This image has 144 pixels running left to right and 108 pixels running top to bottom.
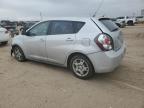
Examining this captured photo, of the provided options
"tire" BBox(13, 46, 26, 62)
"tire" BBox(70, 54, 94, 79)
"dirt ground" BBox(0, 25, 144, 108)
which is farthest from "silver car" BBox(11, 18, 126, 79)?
"tire" BBox(13, 46, 26, 62)

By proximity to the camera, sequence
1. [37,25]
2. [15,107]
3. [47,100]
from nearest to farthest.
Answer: [15,107] → [47,100] → [37,25]

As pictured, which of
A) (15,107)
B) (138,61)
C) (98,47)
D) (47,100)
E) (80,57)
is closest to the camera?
(15,107)

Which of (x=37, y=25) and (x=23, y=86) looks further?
(x=37, y=25)

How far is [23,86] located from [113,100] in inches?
89.8

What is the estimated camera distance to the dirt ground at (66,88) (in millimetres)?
4023

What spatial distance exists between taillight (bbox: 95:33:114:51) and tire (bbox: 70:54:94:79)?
1.79ft

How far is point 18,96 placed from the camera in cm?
434

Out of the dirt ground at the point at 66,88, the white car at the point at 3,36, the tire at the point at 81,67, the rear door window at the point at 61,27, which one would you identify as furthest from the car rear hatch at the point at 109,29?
the white car at the point at 3,36

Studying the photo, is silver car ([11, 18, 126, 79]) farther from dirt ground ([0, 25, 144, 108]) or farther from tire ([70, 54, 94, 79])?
dirt ground ([0, 25, 144, 108])

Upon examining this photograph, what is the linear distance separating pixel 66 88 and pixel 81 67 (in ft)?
2.57

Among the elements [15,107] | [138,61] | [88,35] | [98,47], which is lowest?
[15,107]

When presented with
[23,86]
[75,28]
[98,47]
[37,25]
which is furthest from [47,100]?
[37,25]

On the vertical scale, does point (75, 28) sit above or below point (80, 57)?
above

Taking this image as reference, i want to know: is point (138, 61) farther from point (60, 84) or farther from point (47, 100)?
point (47, 100)
